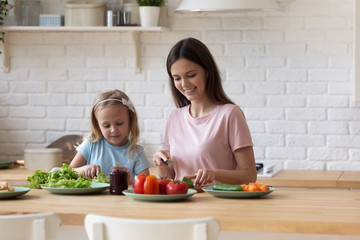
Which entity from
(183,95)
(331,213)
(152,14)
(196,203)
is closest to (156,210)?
(196,203)

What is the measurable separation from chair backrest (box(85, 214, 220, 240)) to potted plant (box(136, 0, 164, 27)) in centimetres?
252

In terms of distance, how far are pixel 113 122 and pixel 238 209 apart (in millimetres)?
1094

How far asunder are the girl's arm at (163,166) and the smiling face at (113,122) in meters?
0.30

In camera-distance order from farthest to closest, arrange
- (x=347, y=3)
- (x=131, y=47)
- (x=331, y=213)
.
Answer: (x=131, y=47) < (x=347, y=3) < (x=331, y=213)

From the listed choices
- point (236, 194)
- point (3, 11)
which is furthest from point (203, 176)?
point (3, 11)

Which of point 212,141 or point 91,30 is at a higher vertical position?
A: point 91,30

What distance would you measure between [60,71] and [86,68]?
198 millimetres

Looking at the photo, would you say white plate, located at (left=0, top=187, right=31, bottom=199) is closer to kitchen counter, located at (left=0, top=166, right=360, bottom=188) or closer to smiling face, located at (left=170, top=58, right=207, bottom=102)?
smiling face, located at (left=170, top=58, right=207, bottom=102)

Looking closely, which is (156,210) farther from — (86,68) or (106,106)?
(86,68)

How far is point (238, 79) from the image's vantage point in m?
4.27

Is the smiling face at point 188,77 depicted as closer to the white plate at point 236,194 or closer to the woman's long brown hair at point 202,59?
the woman's long brown hair at point 202,59

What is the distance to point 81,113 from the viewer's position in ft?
14.8

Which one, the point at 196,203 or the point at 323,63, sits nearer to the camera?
the point at 196,203

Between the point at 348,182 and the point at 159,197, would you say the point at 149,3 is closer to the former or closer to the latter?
the point at 348,182
